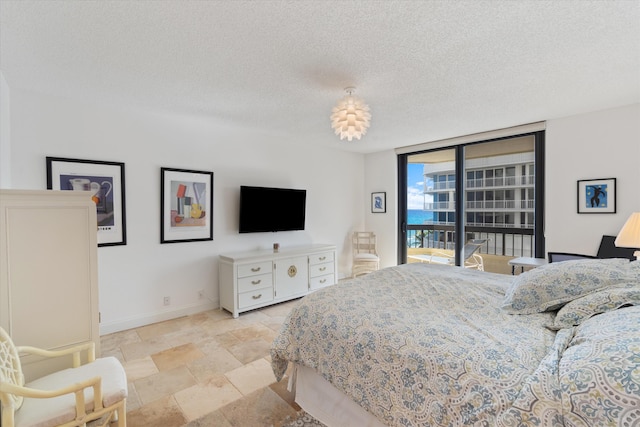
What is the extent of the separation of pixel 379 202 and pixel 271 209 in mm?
2255

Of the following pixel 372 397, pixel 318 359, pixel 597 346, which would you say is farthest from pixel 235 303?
pixel 597 346

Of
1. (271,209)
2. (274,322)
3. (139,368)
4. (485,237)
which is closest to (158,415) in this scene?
(139,368)

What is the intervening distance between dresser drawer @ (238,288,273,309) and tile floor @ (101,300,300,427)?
184 mm

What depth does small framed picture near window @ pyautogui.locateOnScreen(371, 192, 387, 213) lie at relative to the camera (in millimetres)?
5531

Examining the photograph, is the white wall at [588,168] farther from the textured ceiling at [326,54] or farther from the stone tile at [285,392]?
the stone tile at [285,392]

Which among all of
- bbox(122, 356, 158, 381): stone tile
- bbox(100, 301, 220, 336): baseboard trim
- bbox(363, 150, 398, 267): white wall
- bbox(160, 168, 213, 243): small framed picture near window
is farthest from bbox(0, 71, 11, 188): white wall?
bbox(363, 150, 398, 267): white wall

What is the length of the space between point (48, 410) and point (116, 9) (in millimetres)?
2045

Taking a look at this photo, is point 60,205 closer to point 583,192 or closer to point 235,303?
point 235,303

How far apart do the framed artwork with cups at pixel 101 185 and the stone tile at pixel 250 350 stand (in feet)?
5.57

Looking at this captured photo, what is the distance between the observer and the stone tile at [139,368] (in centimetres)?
239

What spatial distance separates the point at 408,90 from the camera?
2.72 m

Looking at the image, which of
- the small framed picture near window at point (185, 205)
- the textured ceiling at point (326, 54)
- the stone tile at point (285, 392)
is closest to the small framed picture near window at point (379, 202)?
the textured ceiling at point (326, 54)

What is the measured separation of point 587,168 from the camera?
11.1ft

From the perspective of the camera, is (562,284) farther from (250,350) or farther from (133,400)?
(133,400)
